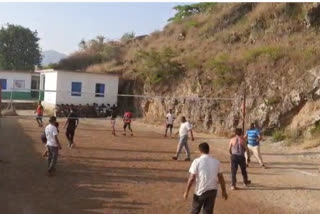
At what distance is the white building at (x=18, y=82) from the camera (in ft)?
139

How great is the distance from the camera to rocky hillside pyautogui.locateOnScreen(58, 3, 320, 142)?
25656 millimetres

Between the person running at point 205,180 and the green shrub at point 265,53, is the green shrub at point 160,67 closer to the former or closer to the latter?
the green shrub at point 265,53

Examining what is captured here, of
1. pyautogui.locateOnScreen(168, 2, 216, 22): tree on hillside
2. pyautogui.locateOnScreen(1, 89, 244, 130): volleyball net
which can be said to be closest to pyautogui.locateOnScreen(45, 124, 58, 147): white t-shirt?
pyautogui.locateOnScreen(1, 89, 244, 130): volleyball net

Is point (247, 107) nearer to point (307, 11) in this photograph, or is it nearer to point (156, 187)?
point (307, 11)

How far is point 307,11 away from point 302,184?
20.1 metres

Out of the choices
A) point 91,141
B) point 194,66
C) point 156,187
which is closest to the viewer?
point 156,187

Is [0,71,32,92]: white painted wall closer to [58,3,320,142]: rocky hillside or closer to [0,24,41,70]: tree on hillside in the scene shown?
[58,3,320,142]: rocky hillside

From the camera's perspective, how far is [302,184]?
13633mm

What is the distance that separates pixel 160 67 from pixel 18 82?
1477 centimetres

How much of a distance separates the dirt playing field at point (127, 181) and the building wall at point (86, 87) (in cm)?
1670

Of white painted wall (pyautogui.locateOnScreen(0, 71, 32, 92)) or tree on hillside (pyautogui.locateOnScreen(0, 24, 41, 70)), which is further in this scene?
tree on hillside (pyautogui.locateOnScreen(0, 24, 41, 70))

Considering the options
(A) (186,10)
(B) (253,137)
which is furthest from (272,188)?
(A) (186,10)

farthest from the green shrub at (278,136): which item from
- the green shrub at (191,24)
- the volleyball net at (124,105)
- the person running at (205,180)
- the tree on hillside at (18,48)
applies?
the tree on hillside at (18,48)

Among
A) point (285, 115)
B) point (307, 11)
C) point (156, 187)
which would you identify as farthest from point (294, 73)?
point (156, 187)
